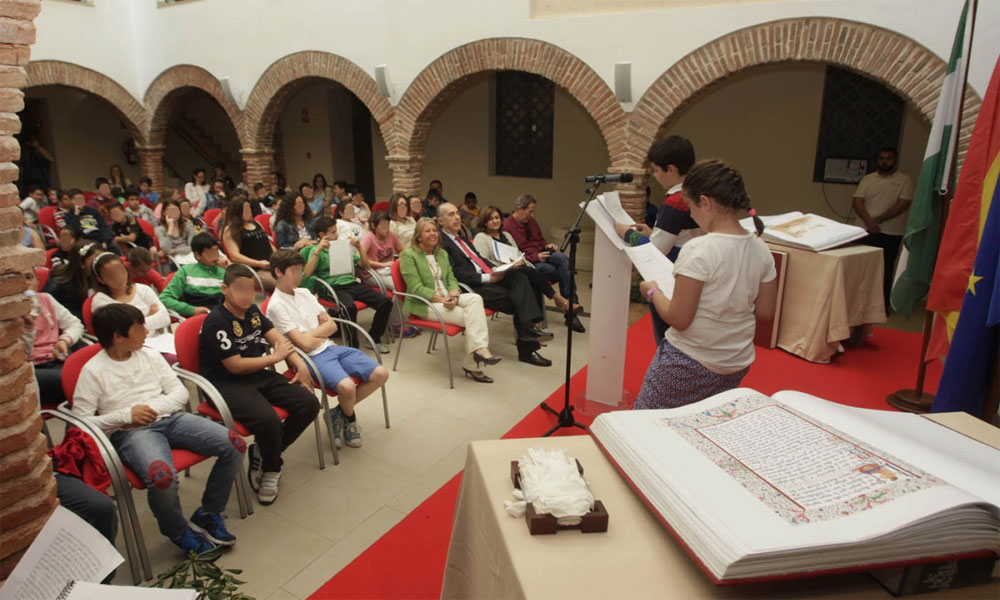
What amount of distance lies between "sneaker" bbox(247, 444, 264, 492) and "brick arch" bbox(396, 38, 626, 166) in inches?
203

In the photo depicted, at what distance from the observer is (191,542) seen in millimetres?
2832

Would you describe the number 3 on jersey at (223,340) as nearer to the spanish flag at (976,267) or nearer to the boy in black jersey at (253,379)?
the boy in black jersey at (253,379)

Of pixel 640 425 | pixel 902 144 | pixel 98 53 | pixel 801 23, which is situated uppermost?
pixel 98 53

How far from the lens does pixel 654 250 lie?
2.87 metres

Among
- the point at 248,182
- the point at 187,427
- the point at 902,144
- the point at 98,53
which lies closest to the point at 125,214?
the point at 248,182

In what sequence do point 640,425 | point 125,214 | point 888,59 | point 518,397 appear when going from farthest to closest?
A: point 125,214 → point 888,59 → point 518,397 → point 640,425

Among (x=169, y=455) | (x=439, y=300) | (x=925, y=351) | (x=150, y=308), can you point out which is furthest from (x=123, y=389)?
(x=925, y=351)

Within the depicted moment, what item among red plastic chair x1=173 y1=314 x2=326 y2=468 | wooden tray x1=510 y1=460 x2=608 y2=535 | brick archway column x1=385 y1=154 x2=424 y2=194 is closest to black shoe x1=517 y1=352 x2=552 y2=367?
red plastic chair x1=173 y1=314 x2=326 y2=468

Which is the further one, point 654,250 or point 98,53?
point 98,53

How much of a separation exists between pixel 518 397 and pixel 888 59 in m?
4.49

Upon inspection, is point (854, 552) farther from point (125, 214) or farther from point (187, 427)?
point (125, 214)

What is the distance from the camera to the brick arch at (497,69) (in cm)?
705

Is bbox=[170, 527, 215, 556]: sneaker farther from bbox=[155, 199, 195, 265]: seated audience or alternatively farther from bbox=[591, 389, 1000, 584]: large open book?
bbox=[155, 199, 195, 265]: seated audience

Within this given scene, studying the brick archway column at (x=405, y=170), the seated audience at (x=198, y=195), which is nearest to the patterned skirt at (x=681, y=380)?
the brick archway column at (x=405, y=170)
